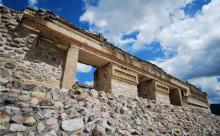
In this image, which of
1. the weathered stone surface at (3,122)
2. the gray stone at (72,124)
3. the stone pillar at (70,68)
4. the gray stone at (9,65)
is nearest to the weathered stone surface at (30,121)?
the weathered stone surface at (3,122)

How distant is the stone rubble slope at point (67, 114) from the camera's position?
7.86 ft

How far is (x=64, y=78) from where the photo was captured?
521cm

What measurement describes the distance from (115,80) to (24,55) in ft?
11.7

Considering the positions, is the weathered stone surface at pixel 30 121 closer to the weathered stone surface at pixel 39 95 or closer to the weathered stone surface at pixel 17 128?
the weathered stone surface at pixel 17 128

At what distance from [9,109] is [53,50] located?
10.9 ft

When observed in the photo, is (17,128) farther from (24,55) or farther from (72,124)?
(24,55)

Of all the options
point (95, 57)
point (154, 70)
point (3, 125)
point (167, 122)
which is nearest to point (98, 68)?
point (95, 57)

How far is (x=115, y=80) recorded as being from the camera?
6.78 m

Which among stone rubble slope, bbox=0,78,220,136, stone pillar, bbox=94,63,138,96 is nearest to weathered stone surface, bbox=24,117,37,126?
stone rubble slope, bbox=0,78,220,136

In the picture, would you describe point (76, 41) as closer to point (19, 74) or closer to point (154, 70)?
point (19, 74)

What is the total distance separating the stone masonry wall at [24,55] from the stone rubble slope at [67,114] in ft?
5.37

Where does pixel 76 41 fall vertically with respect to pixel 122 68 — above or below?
above

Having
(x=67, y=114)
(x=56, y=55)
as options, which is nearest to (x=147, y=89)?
(x=56, y=55)

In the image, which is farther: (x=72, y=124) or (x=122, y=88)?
(x=122, y=88)
